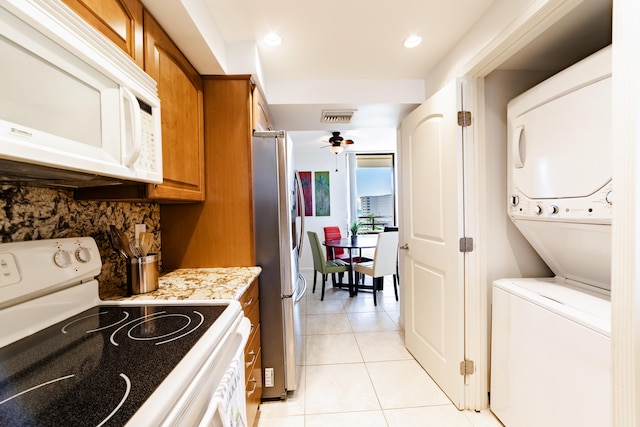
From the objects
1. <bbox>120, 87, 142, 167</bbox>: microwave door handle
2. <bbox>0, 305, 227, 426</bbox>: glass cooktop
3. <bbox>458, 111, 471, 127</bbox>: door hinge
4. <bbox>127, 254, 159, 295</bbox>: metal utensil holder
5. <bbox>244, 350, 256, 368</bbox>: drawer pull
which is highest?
<bbox>458, 111, 471, 127</bbox>: door hinge

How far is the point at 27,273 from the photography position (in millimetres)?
822

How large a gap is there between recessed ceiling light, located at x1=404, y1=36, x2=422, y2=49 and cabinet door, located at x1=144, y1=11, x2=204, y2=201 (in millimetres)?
1361

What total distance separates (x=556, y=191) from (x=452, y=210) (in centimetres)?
52

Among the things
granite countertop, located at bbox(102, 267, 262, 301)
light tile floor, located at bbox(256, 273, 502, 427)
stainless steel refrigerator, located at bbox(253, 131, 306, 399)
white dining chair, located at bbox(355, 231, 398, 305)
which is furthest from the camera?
white dining chair, located at bbox(355, 231, 398, 305)

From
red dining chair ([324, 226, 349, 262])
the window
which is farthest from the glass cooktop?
the window

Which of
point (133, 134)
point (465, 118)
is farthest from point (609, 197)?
point (133, 134)

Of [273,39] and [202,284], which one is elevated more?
[273,39]

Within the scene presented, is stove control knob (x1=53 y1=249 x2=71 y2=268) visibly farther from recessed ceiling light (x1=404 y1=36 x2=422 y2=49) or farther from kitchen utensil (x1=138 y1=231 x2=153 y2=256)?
recessed ceiling light (x1=404 y1=36 x2=422 y2=49)

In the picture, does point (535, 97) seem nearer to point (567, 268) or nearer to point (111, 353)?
point (567, 268)

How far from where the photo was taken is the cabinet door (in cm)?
121

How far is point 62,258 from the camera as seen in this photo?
95cm

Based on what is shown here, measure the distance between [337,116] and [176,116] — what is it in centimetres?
153

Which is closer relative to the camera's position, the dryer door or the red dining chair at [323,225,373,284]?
the dryer door

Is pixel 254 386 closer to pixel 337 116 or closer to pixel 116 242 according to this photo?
pixel 116 242
